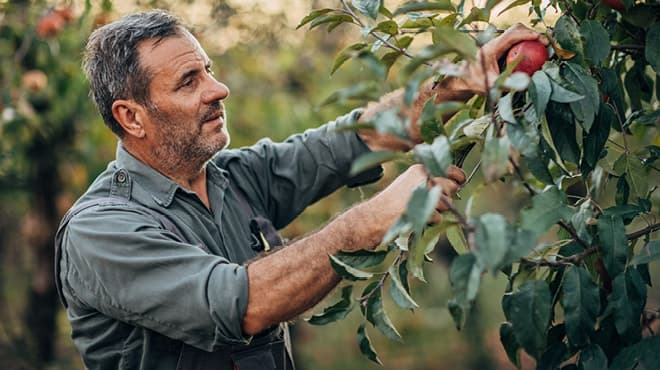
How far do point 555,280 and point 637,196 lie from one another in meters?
0.23

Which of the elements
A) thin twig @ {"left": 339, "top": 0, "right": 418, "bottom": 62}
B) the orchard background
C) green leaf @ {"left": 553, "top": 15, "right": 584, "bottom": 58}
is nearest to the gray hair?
the orchard background

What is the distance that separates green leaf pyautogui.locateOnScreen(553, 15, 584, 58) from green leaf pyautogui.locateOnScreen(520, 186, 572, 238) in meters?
0.28

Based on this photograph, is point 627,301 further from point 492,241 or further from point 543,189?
point 492,241

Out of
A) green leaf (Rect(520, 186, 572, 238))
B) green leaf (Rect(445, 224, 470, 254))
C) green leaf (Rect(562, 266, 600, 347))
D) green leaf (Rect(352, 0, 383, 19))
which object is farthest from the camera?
green leaf (Rect(445, 224, 470, 254))

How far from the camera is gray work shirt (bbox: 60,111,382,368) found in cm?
162

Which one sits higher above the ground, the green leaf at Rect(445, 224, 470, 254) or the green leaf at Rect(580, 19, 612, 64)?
the green leaf at Rect(580, 19, 612, 64)

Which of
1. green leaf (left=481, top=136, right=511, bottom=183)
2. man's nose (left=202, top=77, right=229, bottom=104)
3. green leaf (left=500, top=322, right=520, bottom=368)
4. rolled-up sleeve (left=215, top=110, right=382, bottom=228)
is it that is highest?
green leaf (left=481, top=136, right=511, bottom=183)

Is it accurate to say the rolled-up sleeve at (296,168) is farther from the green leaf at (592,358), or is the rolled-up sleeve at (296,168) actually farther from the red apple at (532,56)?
the green leaf at (592,358)

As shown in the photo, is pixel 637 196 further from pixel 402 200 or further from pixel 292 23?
pixel 292 23

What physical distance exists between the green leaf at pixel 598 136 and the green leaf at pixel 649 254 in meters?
0.18

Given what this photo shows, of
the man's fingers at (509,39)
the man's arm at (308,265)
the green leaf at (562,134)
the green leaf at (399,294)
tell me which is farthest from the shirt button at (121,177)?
the green leaf at (562,134)

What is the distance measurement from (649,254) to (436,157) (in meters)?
0.48

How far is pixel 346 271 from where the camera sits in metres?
1.46

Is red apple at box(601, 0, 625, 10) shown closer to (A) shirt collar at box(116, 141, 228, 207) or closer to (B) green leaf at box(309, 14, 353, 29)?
(B) green leaf at box(309, 14, 353, 29)
